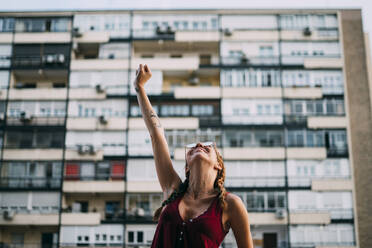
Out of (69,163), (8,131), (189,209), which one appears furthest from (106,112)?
(189,209)

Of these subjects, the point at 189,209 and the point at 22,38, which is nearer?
the point at 189,209

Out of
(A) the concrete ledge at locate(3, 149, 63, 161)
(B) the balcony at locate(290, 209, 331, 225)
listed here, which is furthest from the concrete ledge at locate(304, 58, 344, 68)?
(A) the concrete ledge at locate(3, 149, 63, 161)

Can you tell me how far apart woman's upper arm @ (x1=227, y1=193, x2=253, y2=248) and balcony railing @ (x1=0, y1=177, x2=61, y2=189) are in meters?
35.4

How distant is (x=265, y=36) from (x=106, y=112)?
13.5 m

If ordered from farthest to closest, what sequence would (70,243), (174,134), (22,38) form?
(22,38) → (174,134) → (70,243)

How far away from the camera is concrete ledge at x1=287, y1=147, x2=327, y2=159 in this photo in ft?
122

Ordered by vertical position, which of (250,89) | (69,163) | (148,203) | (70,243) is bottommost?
(70,243)

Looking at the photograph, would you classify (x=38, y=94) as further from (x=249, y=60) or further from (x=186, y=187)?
(x=186, y=187)

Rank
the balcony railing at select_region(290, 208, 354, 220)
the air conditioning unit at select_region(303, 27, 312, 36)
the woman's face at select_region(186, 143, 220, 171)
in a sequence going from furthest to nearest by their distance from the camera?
1. the air conditioning unit at select_region(303, 27, 312, 36)
2. the balcony railing at select_region(290, 208, 354, 220)
3. the woman's face at select_region(186, 143, 220, 171)

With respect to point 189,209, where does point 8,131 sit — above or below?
above

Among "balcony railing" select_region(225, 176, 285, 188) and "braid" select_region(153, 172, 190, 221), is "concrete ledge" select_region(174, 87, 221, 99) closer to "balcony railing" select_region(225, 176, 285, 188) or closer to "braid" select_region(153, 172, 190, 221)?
"balcony railing" select_region(225, 176, 285, 188)

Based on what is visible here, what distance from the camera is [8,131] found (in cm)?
3875

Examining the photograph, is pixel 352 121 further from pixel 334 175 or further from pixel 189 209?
pixel 189 209

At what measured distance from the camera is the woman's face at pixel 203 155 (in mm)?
2680
